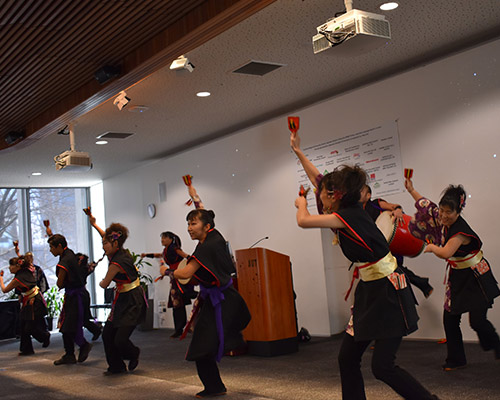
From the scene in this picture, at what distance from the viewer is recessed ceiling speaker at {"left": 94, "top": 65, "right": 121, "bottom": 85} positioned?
225 inches

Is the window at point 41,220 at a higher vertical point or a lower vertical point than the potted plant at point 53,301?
higher

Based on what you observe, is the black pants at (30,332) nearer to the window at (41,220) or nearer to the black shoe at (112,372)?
the black shoe at (112,372)

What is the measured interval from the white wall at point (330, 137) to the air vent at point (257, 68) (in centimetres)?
127

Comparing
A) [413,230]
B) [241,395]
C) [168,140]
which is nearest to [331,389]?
[241,395]

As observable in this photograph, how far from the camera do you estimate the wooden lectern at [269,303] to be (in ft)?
A: 20.7

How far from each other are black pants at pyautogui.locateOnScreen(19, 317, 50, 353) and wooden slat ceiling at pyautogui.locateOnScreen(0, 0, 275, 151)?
2.89 metres

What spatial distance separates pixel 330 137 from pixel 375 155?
747mm

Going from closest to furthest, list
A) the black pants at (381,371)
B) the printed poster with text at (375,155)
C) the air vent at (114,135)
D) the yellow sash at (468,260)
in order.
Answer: the black pants at (381,371)
the yellow sash at (468,260)
the printed poster with text at (375,155)
the air vent at (114,135)

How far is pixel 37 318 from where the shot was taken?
7816mm

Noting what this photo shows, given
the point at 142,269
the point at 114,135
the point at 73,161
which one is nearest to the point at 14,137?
the point at 73,161

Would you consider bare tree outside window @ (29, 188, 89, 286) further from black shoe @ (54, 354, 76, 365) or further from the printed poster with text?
the printed poster with text

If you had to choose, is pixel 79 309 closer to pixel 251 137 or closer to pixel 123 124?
pixel 123 124

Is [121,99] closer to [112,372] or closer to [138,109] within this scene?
[138,109]

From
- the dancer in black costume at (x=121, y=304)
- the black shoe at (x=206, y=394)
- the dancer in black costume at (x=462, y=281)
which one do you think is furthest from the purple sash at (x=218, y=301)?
the dancer in black costume at (x=462, y=281)
